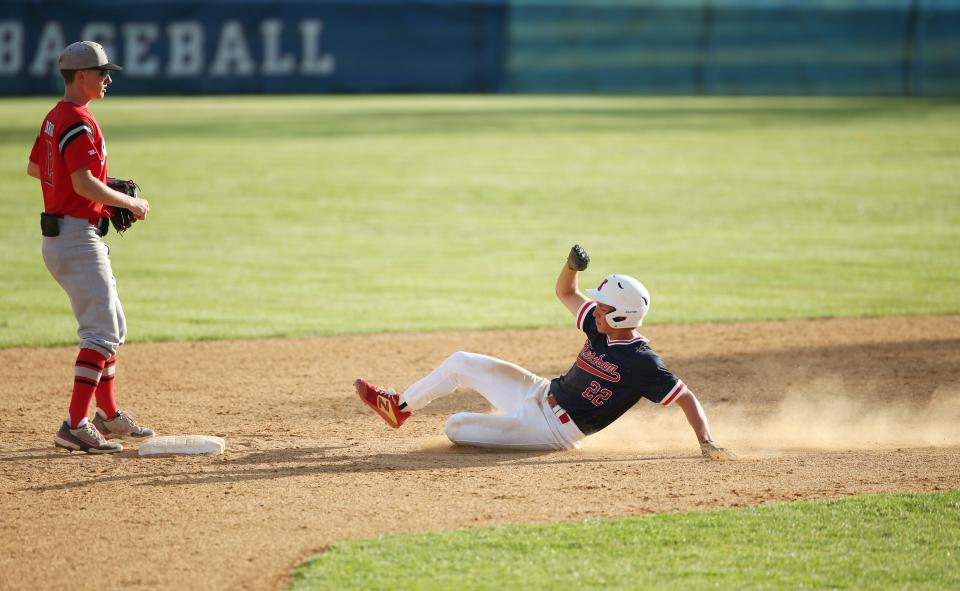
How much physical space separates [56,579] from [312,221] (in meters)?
12.8

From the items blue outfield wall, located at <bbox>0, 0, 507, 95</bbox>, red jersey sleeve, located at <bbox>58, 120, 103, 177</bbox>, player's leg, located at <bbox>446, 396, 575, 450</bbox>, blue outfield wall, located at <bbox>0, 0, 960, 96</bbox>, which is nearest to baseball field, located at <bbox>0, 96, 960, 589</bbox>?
player's leg, located at <bbox>446, 396, 575, 450</bbox>

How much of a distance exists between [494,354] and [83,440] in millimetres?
4086

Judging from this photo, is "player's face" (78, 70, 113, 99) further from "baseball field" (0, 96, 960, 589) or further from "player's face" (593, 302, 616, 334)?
"player's face" (593, 302, 616, 334)

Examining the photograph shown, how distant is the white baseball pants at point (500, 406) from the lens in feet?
22.4

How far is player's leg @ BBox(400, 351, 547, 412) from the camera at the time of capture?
22.6 feet

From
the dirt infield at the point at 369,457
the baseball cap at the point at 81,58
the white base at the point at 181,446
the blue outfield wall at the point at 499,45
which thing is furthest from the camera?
the blue outfield wall at the point at 499,45

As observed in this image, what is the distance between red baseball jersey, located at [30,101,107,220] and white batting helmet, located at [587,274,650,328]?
2912 millimetres

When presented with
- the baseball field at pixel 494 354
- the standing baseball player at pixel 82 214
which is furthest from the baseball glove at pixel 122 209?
the baseball field at pixel 494 354

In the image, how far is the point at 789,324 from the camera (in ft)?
37.1

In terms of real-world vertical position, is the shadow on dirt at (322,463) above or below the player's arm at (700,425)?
below

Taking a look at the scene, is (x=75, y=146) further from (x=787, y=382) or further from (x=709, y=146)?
(x=709, y=146)

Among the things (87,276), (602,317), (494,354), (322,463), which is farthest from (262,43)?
(602,317)

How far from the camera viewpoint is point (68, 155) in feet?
20.8

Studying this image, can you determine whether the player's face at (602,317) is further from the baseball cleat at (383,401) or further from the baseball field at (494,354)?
the baseball cleat at (383,401)
